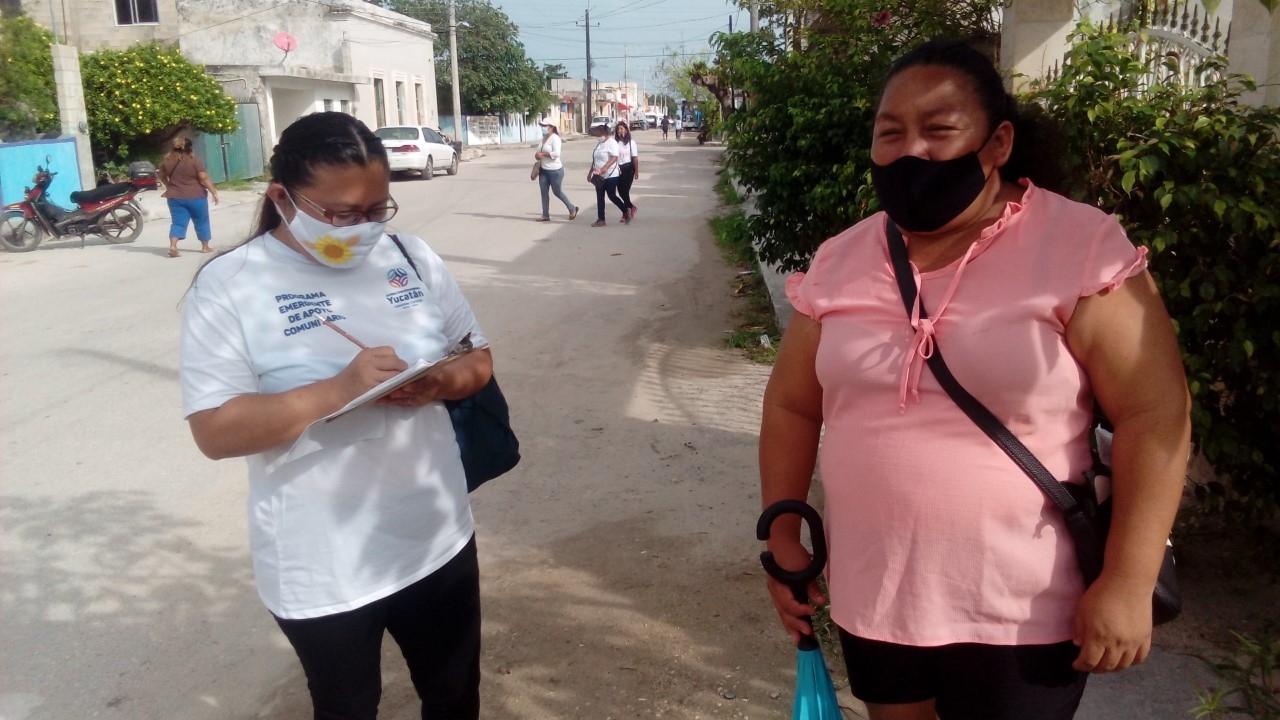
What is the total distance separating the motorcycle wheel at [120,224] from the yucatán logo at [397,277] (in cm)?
1342

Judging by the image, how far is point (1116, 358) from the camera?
162 centimetres

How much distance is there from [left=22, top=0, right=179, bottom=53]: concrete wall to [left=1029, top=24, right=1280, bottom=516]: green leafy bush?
30.3 m

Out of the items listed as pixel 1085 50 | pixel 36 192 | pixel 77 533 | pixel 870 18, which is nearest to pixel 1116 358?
pixel 1085 50

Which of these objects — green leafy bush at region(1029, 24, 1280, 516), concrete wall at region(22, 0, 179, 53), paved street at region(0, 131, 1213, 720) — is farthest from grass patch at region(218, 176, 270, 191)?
green leafy bush at region(1029, 24, 1280, 516)

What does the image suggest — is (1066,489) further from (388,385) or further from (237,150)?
(237,150)

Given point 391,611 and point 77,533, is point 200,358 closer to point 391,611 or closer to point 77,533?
point 391,611

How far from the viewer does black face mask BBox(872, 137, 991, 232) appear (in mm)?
1765

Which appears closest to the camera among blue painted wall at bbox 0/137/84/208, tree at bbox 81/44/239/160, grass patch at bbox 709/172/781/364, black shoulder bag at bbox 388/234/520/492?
black shoulder bag at bbox 388/234/520/492

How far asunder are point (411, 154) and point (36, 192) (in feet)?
42.1

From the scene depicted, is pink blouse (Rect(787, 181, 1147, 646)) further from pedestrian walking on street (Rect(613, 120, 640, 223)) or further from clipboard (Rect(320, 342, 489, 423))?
pedestrian walking on street (Rect(613, 120, 640, 223))

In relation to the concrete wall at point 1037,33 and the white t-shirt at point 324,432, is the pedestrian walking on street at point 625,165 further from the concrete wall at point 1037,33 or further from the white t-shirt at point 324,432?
the white t-shirt at point 324,432

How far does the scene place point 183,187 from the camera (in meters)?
12.4

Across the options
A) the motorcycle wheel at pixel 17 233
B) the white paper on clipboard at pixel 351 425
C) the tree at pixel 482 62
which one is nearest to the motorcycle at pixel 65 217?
the motorcycle wheel at pixel 17 233

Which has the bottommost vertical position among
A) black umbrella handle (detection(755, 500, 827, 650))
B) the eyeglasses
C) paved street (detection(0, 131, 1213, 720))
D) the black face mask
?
paved street (detection(0, 131, 1213, 720))
